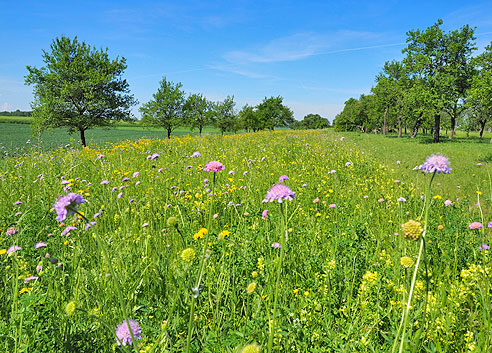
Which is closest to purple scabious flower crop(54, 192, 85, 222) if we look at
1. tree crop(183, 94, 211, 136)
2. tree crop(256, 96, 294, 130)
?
tree crop(183, 94, 211, 136)

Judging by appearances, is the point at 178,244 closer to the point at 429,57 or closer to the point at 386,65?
the point at 429,57

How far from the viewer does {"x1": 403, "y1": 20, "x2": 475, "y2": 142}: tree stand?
22266mm

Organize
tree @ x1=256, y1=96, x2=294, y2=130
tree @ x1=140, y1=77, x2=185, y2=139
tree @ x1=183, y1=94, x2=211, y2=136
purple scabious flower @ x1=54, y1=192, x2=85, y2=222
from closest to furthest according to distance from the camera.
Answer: purple scabious flower @ x1=54, y1=192, x2=85, y2=222 < tree @ x1=140, y1=77, x2=185, y2=139 < tree @ x1=183, y1=94, x2=211, y2=136 < tree @ x1=256, y1=96, x2=294, y2=130

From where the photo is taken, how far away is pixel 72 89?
18.1m

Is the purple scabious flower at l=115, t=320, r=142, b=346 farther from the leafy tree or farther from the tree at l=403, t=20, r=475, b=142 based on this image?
the leafy tree

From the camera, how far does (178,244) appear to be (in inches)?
110

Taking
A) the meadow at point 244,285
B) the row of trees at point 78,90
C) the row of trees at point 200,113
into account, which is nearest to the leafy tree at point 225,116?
the row of trees at point 200,113

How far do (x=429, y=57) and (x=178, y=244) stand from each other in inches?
1148

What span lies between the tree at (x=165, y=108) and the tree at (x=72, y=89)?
7.88m

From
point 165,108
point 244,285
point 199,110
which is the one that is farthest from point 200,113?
point 244,285

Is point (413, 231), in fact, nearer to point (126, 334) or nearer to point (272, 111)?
point (126, 334)

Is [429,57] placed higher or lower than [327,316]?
higher

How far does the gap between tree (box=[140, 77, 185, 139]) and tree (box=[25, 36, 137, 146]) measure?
7884mm

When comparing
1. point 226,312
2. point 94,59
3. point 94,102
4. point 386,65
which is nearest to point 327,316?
point 226,312
